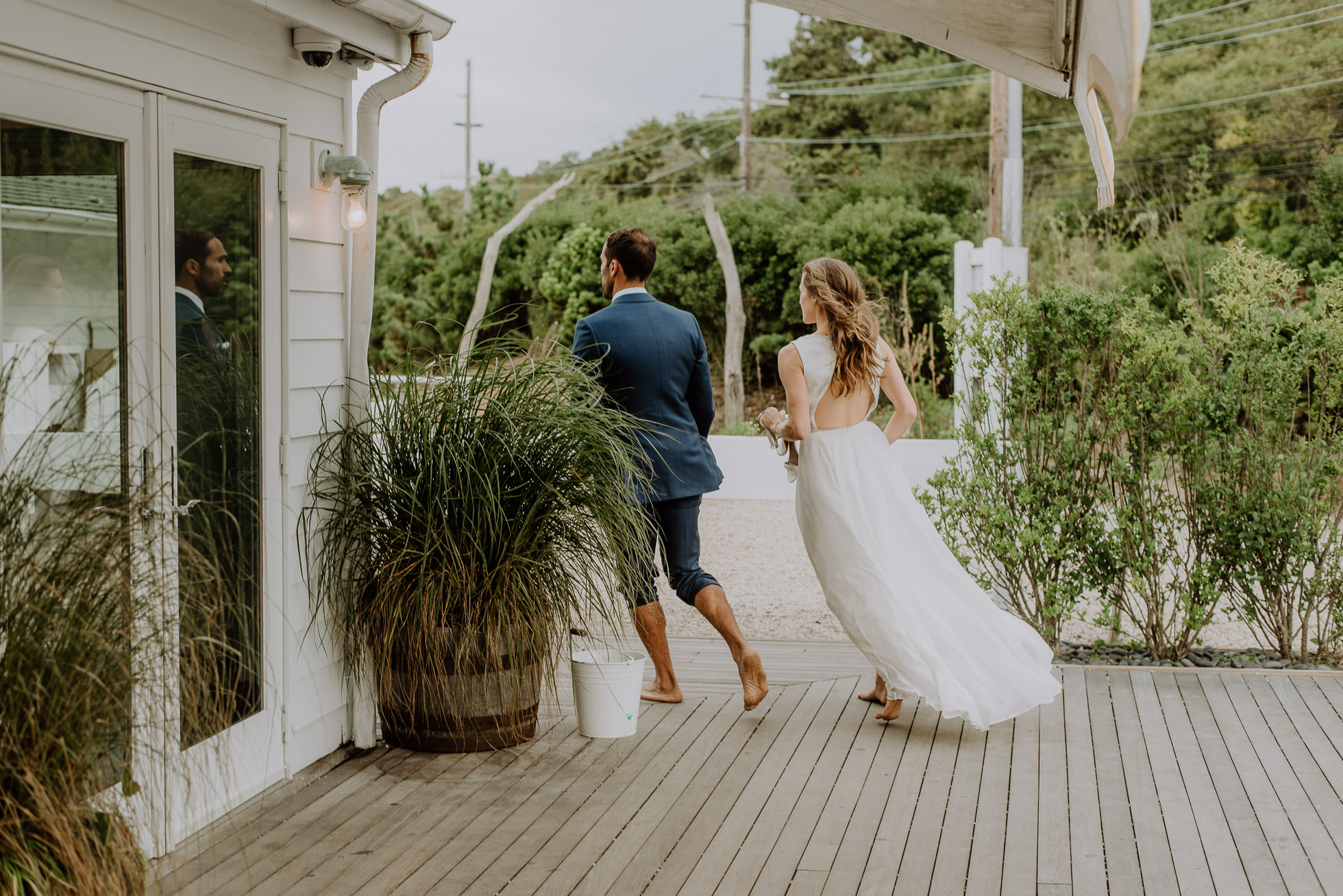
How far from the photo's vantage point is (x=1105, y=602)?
529 centimetres

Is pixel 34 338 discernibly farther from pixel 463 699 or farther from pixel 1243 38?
pixel 1243 38

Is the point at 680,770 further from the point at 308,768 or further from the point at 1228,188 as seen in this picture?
the point at 1228,188

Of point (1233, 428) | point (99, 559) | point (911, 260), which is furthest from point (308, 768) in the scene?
point (911, 260)

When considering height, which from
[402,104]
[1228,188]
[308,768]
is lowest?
[308,768]

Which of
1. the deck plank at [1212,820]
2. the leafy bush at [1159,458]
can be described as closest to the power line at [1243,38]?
the leafy bush at [1159,458]

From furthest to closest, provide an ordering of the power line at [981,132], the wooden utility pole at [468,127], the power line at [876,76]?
the wooden utility pole at [468,127]
the power line at [876,76]
the power line at [981,132]

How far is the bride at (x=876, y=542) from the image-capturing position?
397 centimetres

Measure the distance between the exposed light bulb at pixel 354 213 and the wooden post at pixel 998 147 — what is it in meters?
8.63

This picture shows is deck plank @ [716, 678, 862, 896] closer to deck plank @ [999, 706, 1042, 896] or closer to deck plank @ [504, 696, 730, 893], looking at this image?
deck plank @ [504, 696, 730, 893]

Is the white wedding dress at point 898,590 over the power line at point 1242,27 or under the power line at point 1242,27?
under

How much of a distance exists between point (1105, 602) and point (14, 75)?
14.8 ft

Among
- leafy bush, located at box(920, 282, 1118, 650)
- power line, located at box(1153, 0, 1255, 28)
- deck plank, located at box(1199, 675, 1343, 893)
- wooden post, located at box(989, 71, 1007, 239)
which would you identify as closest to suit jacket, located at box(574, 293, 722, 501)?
leafy bush, located at box(920, 282, 1118, 650)

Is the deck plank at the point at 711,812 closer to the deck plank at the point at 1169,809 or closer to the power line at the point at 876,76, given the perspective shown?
the deck plank at the point at 1169,809

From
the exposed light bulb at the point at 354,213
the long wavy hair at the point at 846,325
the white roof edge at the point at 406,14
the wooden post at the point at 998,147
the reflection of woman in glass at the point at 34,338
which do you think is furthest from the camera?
the wooden post at the point at 998,147
